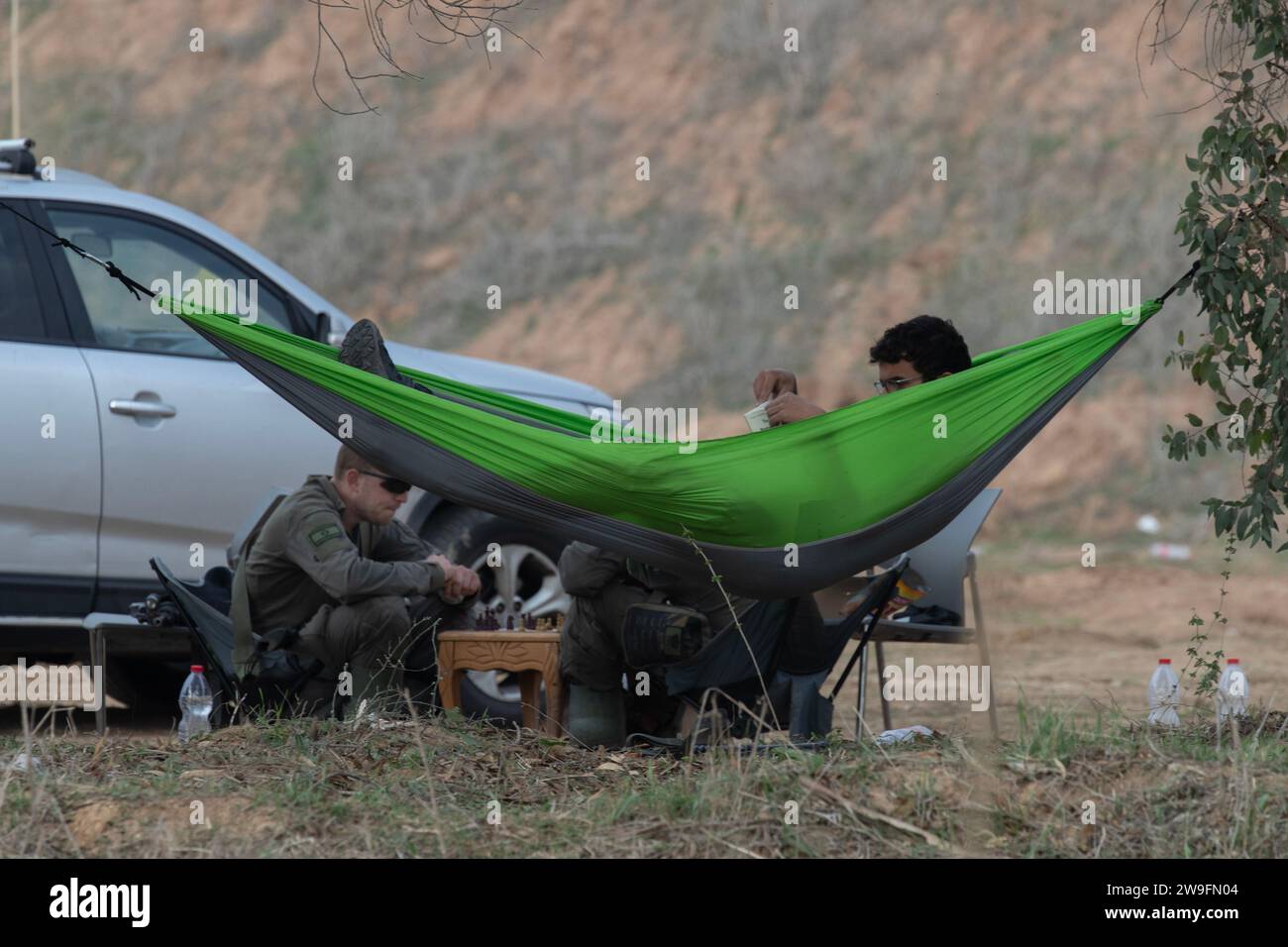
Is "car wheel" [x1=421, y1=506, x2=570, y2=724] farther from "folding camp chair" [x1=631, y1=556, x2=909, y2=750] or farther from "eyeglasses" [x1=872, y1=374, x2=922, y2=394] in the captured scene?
"eyeglasses" [x1=872, y1=374, x2=922, y2=394]

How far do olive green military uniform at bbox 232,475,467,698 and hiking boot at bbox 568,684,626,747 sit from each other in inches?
23.0

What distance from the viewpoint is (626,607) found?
16.1 ft

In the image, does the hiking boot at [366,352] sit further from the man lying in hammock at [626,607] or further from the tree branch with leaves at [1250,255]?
the tree branch with leaves at [1250,255]

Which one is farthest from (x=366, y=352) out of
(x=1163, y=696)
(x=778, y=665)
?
(x=1163, y=696)

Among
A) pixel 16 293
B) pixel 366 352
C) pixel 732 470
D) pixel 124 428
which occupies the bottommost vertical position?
pixel 732 470

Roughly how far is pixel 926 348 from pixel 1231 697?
1382 mm

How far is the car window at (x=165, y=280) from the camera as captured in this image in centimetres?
635

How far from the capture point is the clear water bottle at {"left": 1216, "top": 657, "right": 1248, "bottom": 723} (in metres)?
4.48

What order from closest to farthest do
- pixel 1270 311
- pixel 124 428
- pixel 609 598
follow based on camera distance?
pixel 1270 311 → pixel 609 598 → pixel 124 428

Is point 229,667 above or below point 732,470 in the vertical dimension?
below

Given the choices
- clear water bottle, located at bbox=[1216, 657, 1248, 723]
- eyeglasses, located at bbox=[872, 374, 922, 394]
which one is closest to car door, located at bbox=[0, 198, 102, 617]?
eyeglasses, located at bbox=[872, 374, 922, 394]

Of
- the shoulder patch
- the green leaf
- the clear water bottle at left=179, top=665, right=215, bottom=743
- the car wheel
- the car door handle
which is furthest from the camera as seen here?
the car wheel

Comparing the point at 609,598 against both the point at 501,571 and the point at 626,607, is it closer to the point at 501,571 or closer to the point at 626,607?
the point at 626,607
